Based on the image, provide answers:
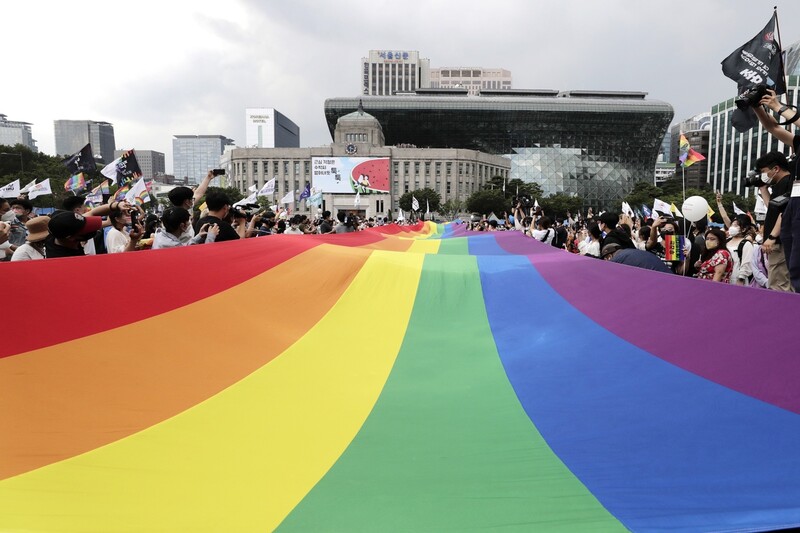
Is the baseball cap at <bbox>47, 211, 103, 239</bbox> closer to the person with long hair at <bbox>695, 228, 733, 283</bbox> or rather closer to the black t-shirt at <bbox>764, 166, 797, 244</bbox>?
the black t-shirt at <bbox>764, 166, 797, 244</bbox>

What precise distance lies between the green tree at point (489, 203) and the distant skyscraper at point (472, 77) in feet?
373

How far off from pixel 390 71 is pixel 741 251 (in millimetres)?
176500

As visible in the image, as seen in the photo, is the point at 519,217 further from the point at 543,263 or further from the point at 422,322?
the point at 422,322

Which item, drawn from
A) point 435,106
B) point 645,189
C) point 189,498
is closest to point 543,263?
point 189,498

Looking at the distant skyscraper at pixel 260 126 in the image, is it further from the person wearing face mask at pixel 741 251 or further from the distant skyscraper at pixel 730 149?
the person wearing face mask at pixel 741 251

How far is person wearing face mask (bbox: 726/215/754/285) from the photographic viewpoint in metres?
6.89

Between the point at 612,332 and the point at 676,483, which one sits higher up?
the point at 612,332

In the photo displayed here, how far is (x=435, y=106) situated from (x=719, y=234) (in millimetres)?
114889

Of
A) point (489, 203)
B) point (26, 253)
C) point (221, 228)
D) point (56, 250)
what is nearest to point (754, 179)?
point (221, 228)

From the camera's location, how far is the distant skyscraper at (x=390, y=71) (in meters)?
170

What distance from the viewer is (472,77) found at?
188m

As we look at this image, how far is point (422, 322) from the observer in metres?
4.36

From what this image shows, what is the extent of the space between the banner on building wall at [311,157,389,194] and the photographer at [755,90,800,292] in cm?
8004

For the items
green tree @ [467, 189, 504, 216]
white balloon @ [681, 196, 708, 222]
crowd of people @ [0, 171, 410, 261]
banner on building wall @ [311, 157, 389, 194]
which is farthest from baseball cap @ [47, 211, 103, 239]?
green tree @ [467, 189, 504, 216]
